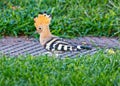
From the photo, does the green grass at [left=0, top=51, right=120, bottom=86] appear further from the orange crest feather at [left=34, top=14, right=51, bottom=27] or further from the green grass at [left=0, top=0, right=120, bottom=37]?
the green grass at [left=0, top=0, right=120, bottom=37]

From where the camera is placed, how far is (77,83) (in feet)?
16.7

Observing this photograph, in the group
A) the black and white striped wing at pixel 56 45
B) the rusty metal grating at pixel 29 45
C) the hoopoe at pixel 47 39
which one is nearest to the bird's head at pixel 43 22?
the hoopoe at pixel 47 39

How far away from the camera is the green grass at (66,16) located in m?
7.48

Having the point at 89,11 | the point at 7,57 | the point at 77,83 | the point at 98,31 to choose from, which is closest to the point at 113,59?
the point at 77,83

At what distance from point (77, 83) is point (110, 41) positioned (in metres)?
2.19

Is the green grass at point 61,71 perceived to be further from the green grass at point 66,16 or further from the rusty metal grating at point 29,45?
the green grass at point 66,16

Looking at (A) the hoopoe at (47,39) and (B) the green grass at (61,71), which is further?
(A) the hoopoe at (47,39)

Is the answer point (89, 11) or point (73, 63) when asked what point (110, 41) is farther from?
point (73, 63)

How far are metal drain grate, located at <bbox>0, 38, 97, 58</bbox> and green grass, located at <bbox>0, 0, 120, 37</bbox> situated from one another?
238 millimetres

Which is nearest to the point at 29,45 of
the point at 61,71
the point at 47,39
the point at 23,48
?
the point at 23,48

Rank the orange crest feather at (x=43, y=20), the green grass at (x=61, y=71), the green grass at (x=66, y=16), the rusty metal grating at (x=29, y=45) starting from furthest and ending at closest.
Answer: the green grass at (x=66, y=16) < the rusty metal grating at (x=29, y=45) < the orange crest feather at (x=43, y=20) < the green grass at (x=61, y=71)

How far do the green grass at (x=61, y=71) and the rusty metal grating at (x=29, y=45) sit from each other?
0.49 m

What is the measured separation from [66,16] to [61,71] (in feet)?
8.12

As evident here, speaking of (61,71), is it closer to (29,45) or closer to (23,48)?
(23,48)
